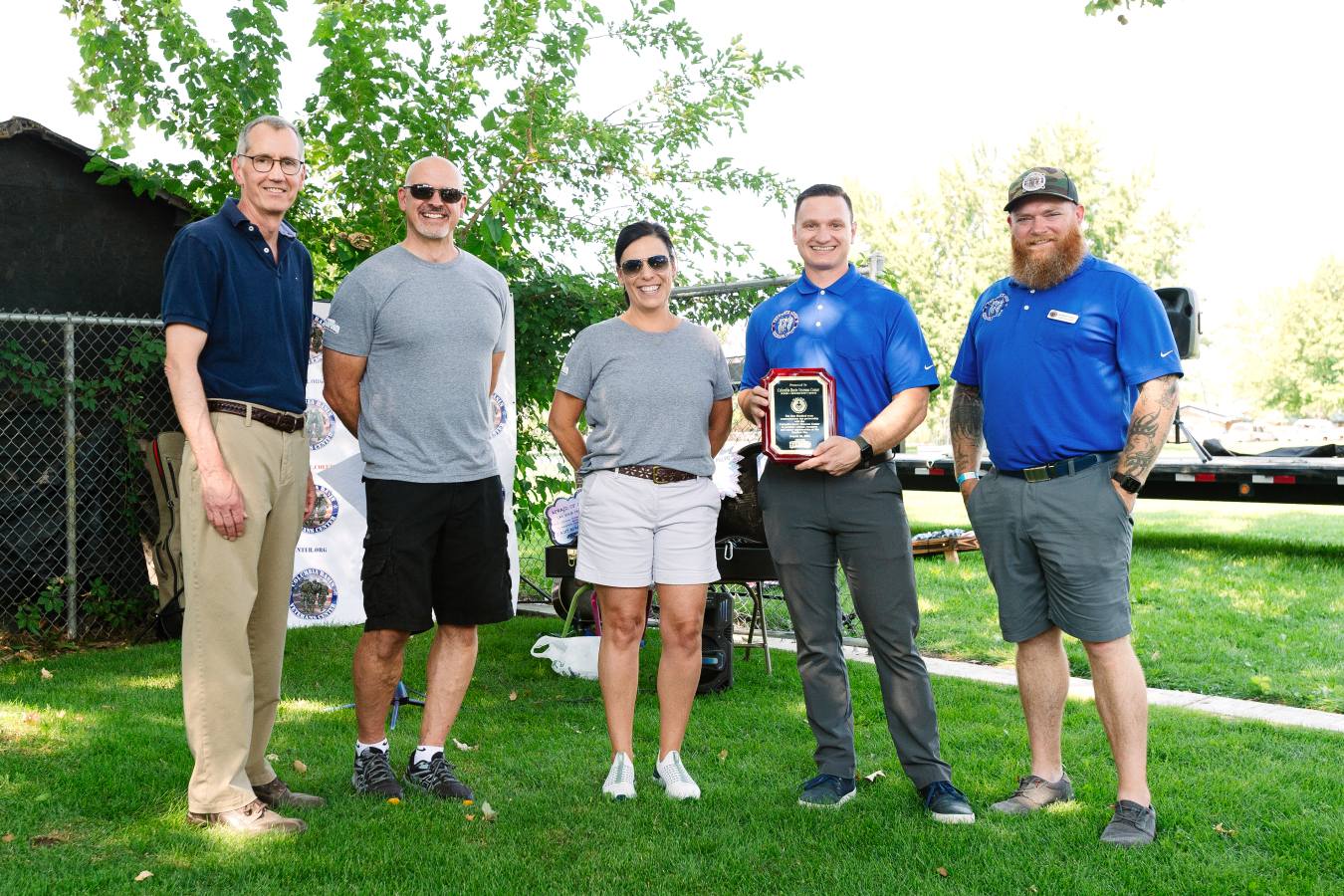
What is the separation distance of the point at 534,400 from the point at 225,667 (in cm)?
443

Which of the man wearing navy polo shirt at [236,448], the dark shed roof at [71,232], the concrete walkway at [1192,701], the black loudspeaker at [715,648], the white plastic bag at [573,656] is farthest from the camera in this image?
the dark shed roof at [71,232]

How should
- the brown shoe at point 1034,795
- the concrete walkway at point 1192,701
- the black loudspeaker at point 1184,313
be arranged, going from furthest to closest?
the black loudspeaker at point 1184,313
the concrete walkway at point 1192,701
the brown shoe at point 1034,795

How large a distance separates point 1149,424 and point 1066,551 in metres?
0.48

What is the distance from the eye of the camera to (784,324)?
3611 mm

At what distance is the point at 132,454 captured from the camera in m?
6.88

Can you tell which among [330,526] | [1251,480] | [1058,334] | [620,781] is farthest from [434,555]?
[1251,480]

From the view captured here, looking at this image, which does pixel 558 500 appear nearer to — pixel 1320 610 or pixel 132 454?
pixel 132 454

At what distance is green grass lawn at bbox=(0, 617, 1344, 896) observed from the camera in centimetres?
286

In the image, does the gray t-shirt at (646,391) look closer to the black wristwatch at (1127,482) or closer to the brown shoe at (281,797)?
the black wristwatch at (1127,482)

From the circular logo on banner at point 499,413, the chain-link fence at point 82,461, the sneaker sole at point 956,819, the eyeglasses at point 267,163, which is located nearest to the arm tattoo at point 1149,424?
the sneaker sole at point 956,819

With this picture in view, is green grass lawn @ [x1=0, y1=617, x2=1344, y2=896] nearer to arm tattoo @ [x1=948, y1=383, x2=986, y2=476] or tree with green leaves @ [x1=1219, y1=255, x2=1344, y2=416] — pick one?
arm tattoo @ [x1=948, y1=383, x2=986, y2=476]

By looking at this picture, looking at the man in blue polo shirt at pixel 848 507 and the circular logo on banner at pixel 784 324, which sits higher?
the circular logo on banner at pixel 784 324

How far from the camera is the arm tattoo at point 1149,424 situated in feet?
10.3

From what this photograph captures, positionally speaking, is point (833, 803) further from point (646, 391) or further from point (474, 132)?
point (474, 132)
